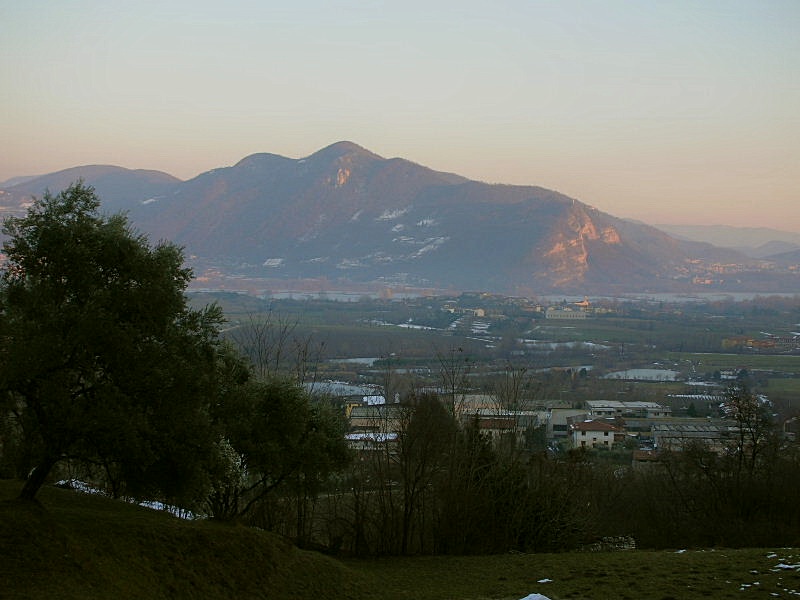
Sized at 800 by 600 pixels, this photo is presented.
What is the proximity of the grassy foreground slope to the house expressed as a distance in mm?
20184

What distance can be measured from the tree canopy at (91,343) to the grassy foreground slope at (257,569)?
45.6 inches

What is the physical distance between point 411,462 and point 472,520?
2.16m

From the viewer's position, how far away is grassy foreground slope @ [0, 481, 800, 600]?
33.8 feet

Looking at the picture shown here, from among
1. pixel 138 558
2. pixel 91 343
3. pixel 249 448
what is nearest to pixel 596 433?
pixel 249 448

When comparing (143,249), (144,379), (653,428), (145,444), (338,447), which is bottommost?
(653,428)

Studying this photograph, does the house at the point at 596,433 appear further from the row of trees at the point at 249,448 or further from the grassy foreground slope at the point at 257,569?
A: the grassy foreground slope at the point at 257,569

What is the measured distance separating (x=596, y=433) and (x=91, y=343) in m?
30.5

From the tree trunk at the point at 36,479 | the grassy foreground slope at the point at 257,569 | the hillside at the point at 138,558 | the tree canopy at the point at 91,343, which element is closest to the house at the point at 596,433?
the grassy foreground slope at the point at 257,569

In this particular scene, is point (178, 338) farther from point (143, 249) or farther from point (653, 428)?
point (653, 428)

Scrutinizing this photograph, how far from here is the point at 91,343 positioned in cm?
1130

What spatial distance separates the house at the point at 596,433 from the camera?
123 ft

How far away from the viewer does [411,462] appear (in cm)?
2145

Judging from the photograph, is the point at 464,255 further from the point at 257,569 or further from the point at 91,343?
the point at 91,343

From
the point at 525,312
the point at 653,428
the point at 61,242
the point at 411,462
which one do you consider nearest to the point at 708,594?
the point at 411,462
